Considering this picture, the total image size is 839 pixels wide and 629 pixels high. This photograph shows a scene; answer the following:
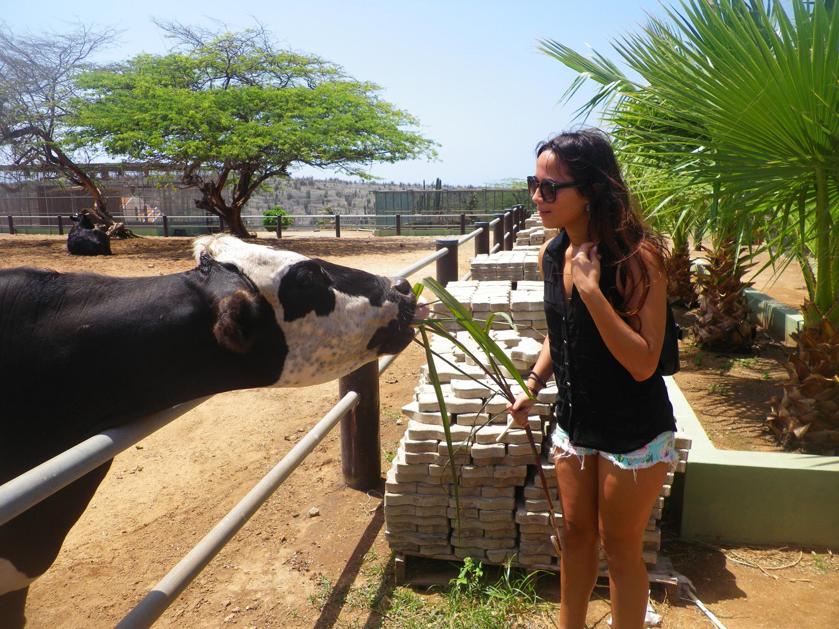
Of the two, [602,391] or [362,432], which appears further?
[362,432]

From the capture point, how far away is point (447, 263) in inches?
219

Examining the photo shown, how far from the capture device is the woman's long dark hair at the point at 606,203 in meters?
1.85

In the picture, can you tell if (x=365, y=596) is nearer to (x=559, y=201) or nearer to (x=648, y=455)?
(x=648, y=455)

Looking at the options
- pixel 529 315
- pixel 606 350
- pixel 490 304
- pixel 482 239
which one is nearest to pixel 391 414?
pixel 490 304

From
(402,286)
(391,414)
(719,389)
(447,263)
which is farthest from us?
(719,389)

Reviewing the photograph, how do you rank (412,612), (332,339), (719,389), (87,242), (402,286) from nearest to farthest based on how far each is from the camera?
(332,339) < (402,286) < (412,612) < (719,389) < (87,242)

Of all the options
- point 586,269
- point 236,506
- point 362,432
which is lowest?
point 362,432

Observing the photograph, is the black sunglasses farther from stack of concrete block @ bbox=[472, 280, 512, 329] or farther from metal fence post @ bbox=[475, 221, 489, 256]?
metal fence post @ bbox=[475, 221, 489, 256]

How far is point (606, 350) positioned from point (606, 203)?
401mm

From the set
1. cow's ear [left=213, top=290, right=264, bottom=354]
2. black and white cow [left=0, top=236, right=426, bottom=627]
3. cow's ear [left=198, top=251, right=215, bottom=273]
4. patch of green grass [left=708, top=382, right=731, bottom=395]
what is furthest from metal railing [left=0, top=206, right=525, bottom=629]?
patch of green grass [left=708, top=382, right=731, bottom=395]

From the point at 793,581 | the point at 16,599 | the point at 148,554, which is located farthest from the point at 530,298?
the point at 16,599

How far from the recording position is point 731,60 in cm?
332

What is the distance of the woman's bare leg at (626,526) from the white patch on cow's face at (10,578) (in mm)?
1576

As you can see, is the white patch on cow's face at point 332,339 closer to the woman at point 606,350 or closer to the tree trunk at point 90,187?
the woman at point 606,350
